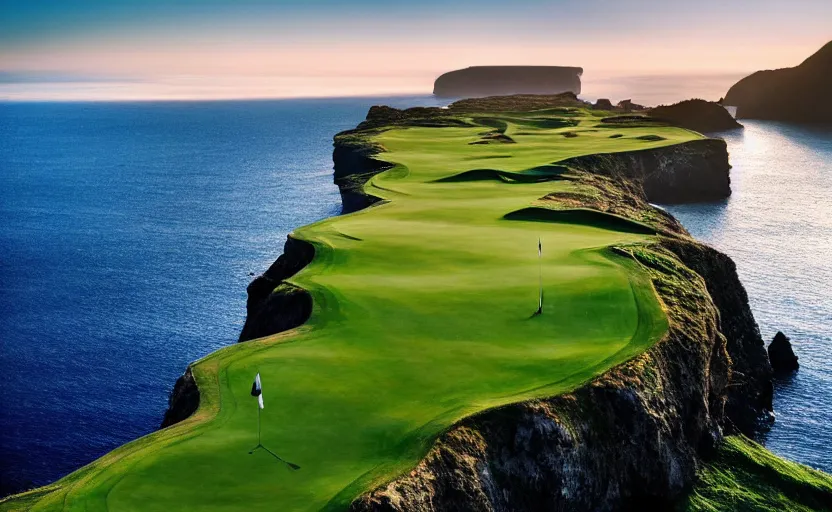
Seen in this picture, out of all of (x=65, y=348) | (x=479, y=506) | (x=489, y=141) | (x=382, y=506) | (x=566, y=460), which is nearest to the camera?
(x=382, y=506)

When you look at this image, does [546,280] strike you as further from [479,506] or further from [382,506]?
[382,506]

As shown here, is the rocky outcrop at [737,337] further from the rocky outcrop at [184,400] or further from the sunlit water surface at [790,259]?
the rocky outcrop at [184,400]

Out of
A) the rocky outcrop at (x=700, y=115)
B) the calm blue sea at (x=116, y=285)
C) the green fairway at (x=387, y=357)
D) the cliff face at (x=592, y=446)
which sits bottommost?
the calm blue sea at (x=116, y=285)

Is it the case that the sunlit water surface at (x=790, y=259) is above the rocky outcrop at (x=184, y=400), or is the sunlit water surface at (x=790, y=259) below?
below

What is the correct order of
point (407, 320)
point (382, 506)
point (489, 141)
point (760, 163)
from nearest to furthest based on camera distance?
1. point (382, 506)
2. point (407, 320)
3. point (489, 141)
4. point (760, 163)

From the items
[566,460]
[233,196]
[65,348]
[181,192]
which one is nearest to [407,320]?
[566,460]

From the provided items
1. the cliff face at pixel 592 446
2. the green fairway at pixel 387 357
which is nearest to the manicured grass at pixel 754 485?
the cliff face at pixel 592 446

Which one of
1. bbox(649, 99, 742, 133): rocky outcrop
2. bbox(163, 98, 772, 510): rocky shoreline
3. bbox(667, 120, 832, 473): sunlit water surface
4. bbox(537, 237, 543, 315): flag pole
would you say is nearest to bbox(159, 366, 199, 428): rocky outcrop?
bbox(163, 98, 772, 510): rocky shoreline
